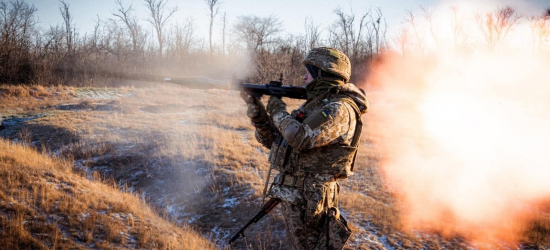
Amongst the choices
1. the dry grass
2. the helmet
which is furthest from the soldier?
the dry grass

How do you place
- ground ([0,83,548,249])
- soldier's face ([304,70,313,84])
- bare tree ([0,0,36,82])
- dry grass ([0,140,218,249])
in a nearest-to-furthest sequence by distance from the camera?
soldier's face ([304,70,313,84]), dry grass ([0,140,218,249]), ground ([0,83,548,249]), bare tree ([0,0,36,82])

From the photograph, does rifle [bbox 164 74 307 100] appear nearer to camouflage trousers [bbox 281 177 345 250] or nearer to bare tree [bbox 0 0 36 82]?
camouflage trousers [bbox 281 177 345 250]

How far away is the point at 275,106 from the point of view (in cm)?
254

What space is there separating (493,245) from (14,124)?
526 inches

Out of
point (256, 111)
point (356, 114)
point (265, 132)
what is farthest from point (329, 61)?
point (265, 132)

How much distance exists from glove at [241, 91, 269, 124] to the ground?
2261 millimetres

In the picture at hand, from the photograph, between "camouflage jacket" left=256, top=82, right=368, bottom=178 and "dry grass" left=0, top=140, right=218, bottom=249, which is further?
"dry grass" left=0, top=140, right=218, bottom=249

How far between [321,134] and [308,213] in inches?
26.0

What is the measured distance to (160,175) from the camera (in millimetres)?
7277

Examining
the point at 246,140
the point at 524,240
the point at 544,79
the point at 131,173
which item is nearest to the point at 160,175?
the point at 131,173

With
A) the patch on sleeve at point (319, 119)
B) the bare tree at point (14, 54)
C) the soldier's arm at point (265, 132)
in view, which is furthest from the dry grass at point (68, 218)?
the bare tree at point (14, 54)

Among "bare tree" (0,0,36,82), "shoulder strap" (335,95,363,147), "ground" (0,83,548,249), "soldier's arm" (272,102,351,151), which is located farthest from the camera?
"bare tree" (0,0,36,82)

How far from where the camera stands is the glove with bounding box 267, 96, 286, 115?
2.49 metres

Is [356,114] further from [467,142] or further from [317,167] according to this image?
[467,142]
